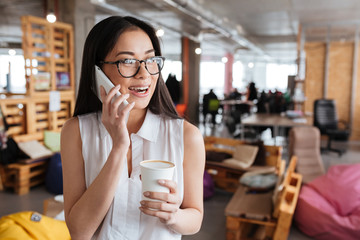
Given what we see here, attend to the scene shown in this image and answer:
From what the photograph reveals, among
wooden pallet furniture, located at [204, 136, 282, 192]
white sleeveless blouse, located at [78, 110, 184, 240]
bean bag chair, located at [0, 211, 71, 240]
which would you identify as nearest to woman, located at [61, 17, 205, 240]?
white sleeveless blouse, located at [78, 110, 184, 240]

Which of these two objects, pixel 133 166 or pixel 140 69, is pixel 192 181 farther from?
pixel 140 69

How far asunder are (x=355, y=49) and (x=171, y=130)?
10.5 metres

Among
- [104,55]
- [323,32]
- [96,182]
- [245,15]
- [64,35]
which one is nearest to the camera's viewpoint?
[96,182]

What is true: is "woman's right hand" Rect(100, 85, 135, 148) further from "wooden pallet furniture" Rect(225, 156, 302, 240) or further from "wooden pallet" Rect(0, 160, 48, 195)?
"wooden pallet" Rect(0, 160, 48, 195)

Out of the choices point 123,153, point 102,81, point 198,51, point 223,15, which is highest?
point 223,15

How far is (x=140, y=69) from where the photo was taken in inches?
45.5

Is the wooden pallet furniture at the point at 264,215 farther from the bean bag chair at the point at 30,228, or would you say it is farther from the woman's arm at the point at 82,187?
the woman's arm at the point at 82,187

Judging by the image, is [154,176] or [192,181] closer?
[154,176]

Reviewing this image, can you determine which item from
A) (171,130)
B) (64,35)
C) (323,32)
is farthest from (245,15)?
(171,130)

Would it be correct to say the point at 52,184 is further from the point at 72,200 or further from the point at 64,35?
the point at 72,200

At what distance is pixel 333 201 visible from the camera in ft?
12.8

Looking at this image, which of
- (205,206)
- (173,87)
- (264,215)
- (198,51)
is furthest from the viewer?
(198,51)

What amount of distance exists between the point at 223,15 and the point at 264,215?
27.0ft

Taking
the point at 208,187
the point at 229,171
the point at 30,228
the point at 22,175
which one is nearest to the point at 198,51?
the point at 229,171
